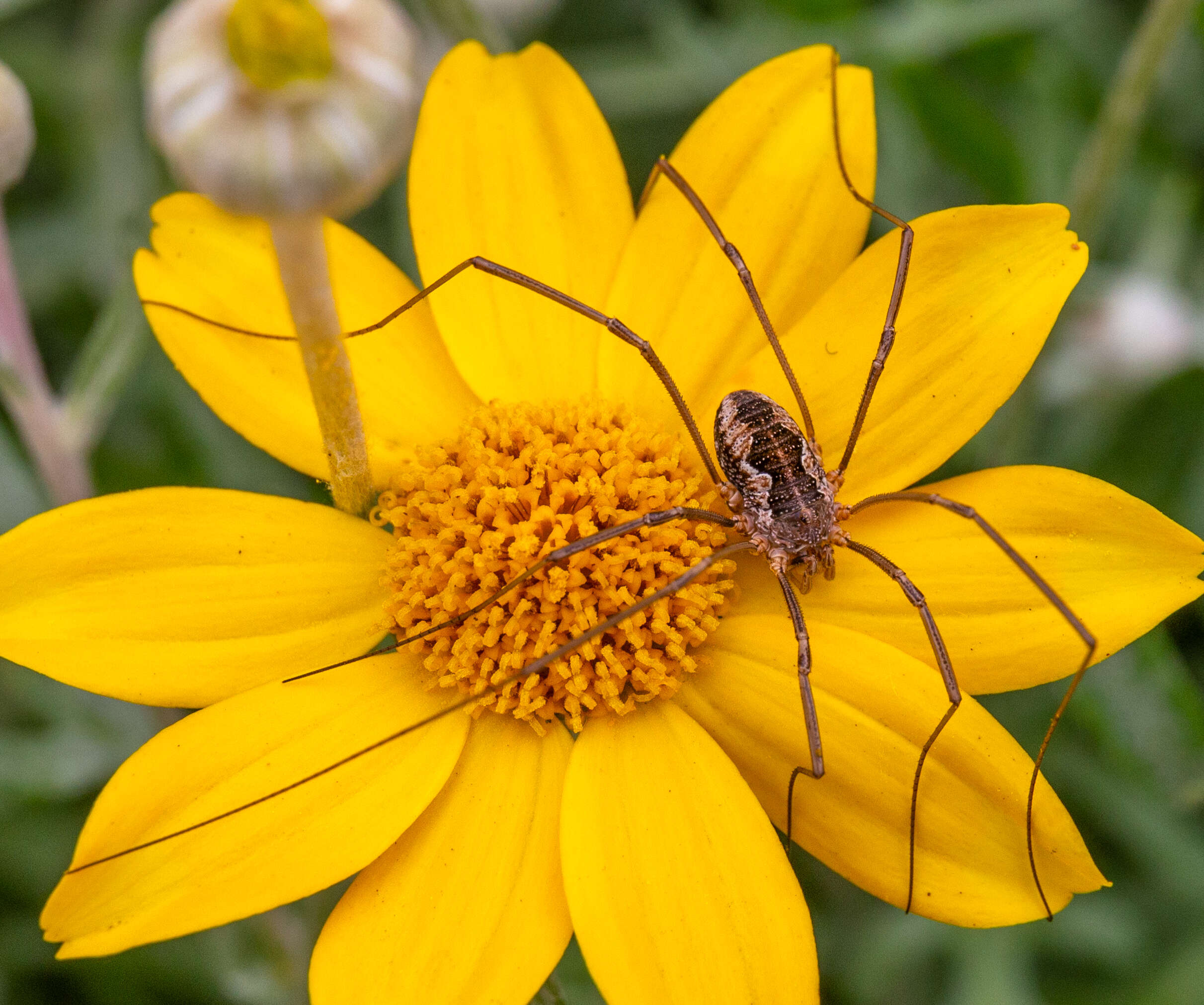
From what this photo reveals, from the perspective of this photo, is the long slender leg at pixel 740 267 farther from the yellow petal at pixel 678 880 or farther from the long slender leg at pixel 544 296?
the yellow petal at pixel 678 880

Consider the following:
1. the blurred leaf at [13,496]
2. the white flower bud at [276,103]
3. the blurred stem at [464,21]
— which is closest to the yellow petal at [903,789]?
the white flower bud at [276,103]

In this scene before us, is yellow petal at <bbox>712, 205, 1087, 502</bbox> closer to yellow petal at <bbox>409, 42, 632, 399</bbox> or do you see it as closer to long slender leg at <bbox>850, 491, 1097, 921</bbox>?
long slender leg at <bbox>850, 491, 1097, 921</bbox>

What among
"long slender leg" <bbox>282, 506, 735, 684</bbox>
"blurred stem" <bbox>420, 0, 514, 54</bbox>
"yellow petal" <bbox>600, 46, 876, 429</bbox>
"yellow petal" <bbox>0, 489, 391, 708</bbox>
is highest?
"blurred stem" <bbox>420, 0, 514, 54</bbox>

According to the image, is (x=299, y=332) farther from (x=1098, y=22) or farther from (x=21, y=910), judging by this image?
(x=1098, y=22)

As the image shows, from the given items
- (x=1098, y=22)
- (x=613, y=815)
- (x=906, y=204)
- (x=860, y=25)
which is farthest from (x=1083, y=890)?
(x=1098, y=22)

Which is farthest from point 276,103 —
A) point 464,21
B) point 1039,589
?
point 464,21

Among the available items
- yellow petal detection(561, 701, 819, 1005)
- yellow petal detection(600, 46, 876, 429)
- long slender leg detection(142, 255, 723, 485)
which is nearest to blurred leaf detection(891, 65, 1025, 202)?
yellow petal detection(600, 46, 876, 429)

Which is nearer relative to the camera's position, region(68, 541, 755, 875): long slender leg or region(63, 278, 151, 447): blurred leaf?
region(68, 541, 755, 875): long slender leg
